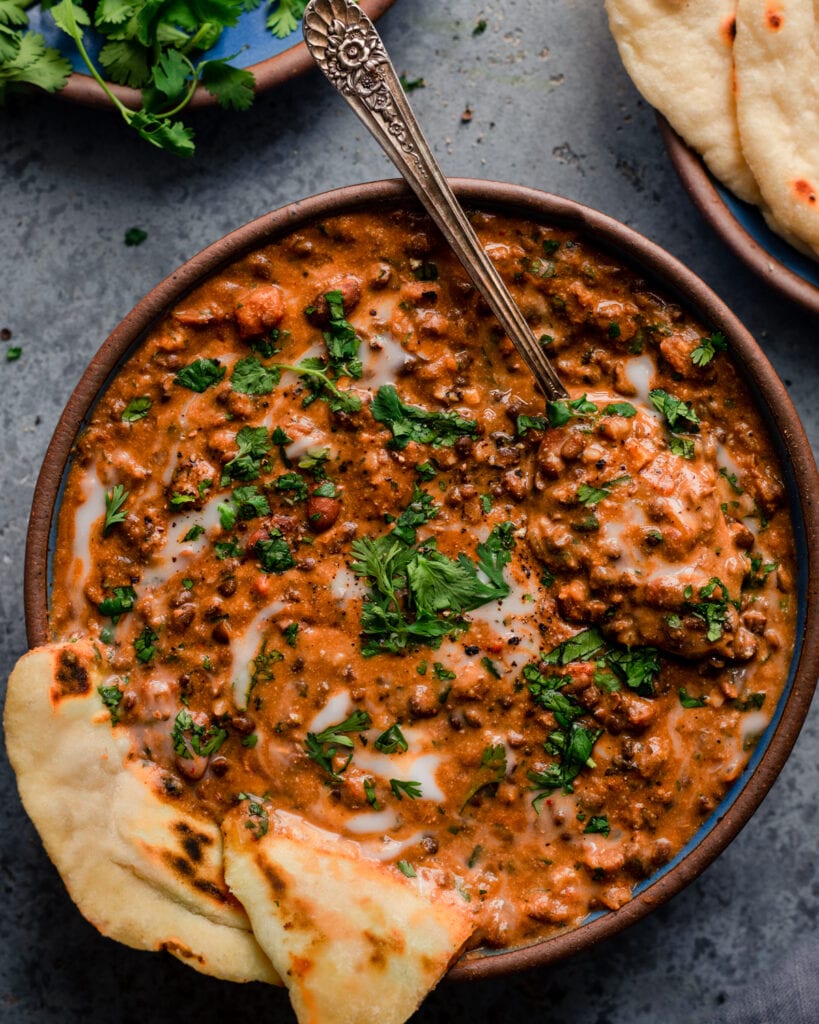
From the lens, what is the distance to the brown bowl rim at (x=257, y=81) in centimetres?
398

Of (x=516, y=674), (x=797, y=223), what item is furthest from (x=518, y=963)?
(x=797, y=223)

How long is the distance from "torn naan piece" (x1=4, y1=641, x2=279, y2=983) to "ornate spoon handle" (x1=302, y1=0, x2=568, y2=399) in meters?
1.94

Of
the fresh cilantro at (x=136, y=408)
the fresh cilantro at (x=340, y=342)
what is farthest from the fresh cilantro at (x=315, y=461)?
the fresh cilantro at (x=136, y=408)

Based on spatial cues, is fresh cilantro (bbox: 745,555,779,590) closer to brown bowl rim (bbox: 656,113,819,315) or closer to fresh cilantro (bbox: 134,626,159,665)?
brown bowl rim (bbox: 656,113,819,315)

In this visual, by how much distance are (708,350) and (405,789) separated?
6.24 ft

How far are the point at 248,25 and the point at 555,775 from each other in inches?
125

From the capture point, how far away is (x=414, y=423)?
3.67 metres

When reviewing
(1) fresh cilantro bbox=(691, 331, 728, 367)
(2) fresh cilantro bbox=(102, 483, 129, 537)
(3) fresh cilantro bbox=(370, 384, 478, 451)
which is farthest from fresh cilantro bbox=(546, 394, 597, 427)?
(2) fresh cilantro bbox=(102, 483, 129, 537)

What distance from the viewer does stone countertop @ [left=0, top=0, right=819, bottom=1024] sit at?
416 centimetres

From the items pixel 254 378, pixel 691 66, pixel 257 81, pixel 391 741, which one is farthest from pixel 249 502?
pixel 691 66

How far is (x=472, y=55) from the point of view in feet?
14.1

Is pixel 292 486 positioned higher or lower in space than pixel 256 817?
higher

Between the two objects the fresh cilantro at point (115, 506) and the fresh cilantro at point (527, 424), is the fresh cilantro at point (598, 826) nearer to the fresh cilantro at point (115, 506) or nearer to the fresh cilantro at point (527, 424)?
the fresh cilantro at point (527, 424)

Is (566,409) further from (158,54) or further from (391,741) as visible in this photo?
(158,54)
